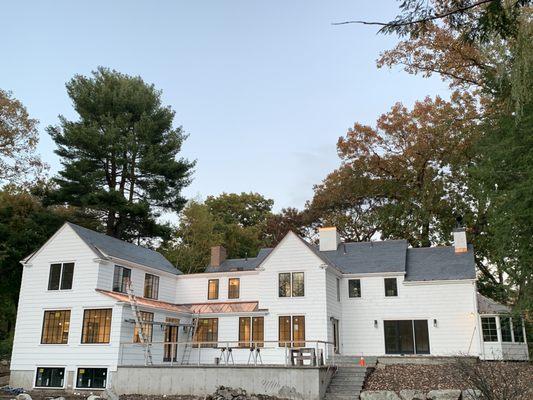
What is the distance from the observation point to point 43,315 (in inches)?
959

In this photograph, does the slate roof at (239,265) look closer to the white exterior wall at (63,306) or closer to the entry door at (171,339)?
the entry door at (171,339)

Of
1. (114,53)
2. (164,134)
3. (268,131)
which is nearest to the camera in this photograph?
(114,53)

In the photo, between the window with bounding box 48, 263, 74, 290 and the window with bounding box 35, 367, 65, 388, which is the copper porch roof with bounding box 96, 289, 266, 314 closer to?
the window with bounding box 48, 263, 74, 290

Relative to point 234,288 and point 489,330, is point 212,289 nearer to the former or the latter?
point 234,288

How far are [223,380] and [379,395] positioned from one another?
621cm

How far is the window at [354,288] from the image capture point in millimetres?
27672

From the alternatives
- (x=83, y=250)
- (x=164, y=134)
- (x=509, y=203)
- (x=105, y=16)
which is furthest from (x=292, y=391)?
(x=164, y=134)

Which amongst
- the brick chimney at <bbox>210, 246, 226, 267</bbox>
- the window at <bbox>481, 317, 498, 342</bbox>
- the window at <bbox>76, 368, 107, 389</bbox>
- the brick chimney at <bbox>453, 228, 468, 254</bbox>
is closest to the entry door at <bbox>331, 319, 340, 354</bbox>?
the window at <bbox>481, 317, 498, 342</bbox>

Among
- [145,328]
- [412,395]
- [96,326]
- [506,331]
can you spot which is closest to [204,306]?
[145,328]

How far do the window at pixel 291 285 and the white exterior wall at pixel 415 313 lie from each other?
3.31m

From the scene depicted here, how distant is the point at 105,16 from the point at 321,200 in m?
25.3

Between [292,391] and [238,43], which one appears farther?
[238,43]

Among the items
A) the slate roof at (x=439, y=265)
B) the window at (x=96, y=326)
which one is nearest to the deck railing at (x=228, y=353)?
the window at (x=96, y=326)

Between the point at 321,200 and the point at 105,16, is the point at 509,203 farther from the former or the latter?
the point at 321,200
